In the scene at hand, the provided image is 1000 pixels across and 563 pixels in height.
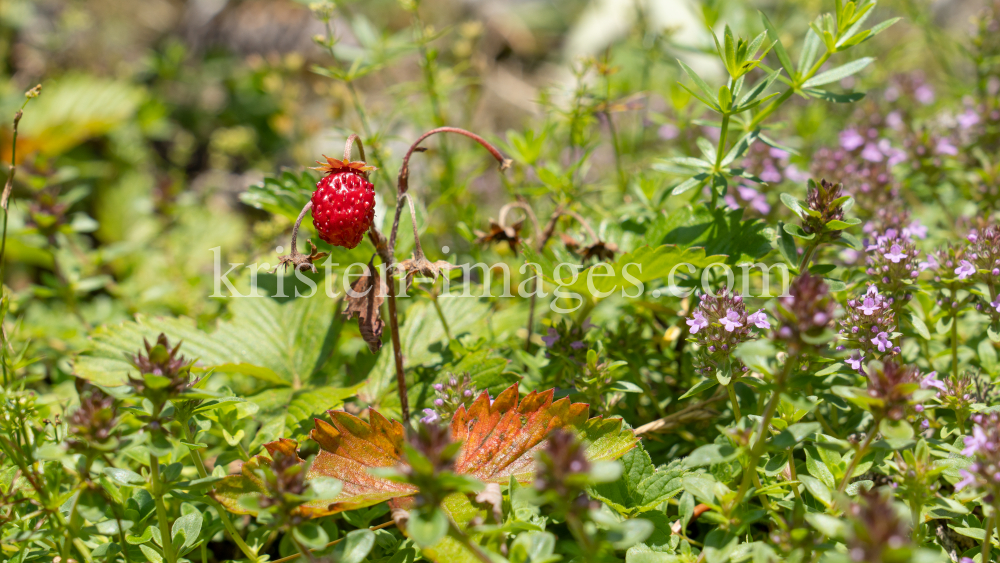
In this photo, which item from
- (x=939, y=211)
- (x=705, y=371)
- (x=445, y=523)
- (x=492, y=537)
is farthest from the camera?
(x=939, y=211)

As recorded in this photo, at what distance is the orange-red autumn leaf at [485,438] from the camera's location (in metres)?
1.72

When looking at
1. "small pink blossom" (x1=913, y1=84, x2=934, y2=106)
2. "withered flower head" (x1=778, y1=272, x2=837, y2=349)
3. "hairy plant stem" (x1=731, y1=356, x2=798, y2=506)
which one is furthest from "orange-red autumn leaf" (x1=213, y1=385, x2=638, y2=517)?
"small pink blossom" (x1=913, y1=84, x2=934, y2=106)

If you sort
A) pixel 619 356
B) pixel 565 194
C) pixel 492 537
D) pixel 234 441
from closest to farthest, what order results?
pixel 492 537
pixel 234 441
pixel 619 356
pixel 565 194

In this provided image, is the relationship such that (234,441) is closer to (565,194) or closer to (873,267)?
(565,194)

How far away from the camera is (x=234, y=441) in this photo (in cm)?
183

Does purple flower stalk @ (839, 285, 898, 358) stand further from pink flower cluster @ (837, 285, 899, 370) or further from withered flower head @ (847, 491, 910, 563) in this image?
withered flower head @ (847, 491, 910, 563)

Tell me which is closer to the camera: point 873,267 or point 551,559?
point 551,559

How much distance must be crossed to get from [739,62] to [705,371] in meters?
0.88

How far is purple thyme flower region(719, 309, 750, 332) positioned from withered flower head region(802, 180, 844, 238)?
1.13ft

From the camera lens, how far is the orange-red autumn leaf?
1719 millimetres

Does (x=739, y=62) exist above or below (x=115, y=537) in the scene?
above

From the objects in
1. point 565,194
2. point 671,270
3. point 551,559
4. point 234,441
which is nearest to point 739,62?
point 671,270

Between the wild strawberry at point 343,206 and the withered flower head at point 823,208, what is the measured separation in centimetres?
115

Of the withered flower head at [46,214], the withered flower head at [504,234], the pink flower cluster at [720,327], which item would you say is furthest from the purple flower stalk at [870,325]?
the withered flower head at [46,214]
